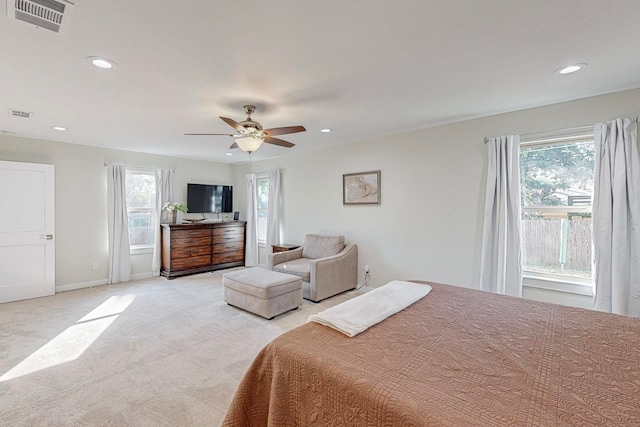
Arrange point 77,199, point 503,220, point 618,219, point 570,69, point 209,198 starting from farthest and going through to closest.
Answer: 1. point 209,198
2. point 77,199
3. point 503,220
4. point 618,219
5. point 570,69

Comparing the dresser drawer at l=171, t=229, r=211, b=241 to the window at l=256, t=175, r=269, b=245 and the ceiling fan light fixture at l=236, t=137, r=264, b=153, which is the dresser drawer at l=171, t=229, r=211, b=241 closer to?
the window at l=256, t=175, r=269, b=245

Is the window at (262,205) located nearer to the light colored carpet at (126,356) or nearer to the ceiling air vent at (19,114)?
the light colored carpet at (126,356)

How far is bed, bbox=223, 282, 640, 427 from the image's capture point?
932mm

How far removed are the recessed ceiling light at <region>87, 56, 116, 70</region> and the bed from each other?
2.32 m

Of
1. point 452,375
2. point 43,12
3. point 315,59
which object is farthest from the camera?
point 315,59

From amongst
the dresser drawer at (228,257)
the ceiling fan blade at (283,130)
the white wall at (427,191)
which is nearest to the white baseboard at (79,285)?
the dresser drawer at (228,257)

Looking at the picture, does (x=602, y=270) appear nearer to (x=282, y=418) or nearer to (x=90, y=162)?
(x=282, y=418)

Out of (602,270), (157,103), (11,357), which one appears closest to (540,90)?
(602,270)

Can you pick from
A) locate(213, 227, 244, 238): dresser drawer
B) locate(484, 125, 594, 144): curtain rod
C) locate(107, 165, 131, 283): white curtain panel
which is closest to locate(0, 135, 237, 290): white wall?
locate(107, 165, 131, 283): white curtain panel

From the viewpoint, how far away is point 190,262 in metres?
5.65

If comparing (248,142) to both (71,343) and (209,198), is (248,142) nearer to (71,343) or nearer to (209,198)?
(71,343)

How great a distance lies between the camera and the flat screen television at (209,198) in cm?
612

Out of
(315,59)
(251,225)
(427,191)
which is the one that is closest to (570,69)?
(427,191)

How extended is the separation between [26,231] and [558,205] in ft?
23.4
